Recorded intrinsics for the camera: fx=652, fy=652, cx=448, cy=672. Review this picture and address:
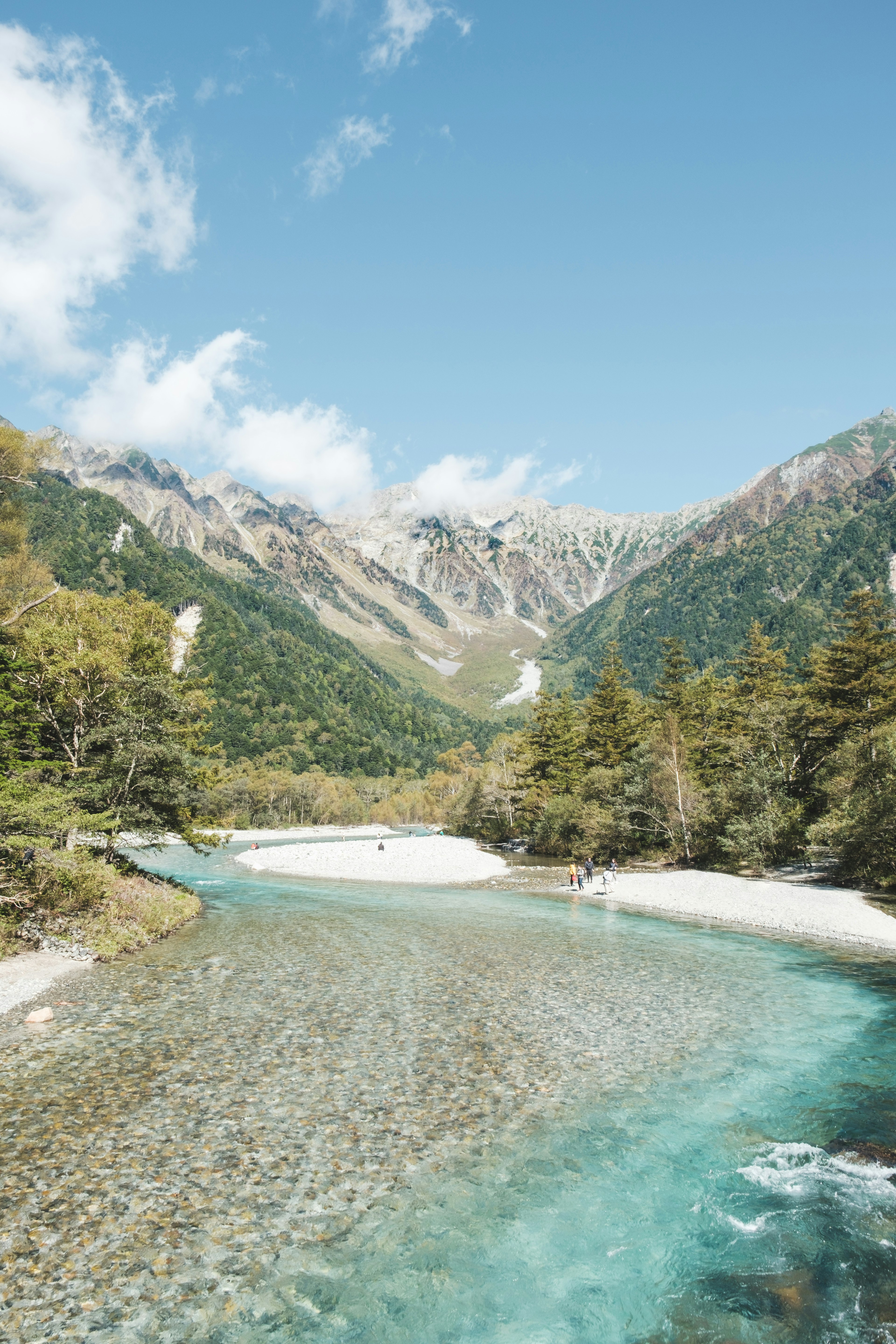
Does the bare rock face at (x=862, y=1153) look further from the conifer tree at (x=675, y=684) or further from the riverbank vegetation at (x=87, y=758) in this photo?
the conifer tree at (x=675, y=684)

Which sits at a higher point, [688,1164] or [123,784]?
[123,784]

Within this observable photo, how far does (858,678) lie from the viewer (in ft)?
170

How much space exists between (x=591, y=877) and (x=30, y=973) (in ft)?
132

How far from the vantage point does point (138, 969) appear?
73.9ft

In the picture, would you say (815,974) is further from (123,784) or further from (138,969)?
(123,784)

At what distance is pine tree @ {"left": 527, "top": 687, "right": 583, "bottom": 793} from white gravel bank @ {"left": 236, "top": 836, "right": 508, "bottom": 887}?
12.9 m

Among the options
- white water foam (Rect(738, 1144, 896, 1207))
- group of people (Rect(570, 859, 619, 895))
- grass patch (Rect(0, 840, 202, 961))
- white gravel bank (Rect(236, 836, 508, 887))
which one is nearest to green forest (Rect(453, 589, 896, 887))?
group of people (Rect(570, 859, 619, 895))

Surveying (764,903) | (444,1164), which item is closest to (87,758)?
(444,1164)

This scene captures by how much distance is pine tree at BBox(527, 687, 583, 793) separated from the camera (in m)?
81.3

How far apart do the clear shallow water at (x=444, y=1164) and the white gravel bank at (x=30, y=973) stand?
2.94 ft

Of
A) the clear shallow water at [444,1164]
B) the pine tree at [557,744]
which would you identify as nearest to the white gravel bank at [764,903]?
the clear shallow water at [444,1164]

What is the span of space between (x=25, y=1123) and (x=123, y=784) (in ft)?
70.6

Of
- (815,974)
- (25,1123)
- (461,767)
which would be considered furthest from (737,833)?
(461,767)

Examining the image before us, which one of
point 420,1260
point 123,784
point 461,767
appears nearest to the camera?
point 420,1260
